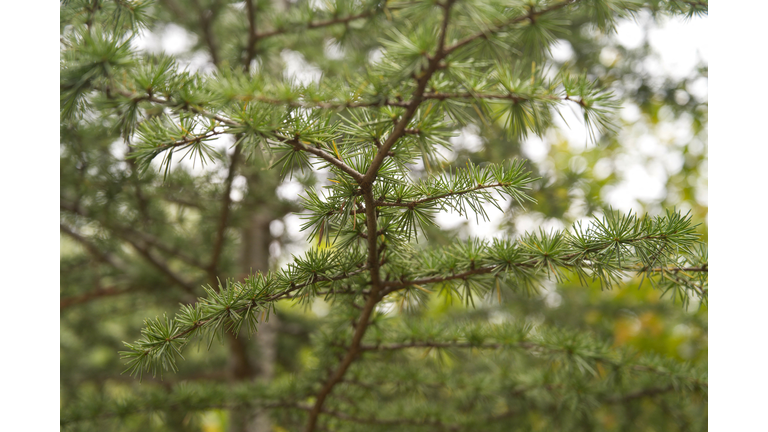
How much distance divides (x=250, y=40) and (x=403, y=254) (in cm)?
100

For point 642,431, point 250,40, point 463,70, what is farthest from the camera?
point 642,431

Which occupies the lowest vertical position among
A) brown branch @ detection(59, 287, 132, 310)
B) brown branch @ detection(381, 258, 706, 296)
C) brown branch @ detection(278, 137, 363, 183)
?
brown branch @ detection(381, 258, 706, 296)

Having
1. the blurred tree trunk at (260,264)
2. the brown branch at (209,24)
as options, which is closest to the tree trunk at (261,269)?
the blurred tree trunk at (260,264)

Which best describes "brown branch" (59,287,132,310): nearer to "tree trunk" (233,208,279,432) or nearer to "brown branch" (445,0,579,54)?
"tree trunk" (233,208,279,432)

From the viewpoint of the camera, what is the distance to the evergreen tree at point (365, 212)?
680 millimetres

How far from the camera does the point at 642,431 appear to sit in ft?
5.99

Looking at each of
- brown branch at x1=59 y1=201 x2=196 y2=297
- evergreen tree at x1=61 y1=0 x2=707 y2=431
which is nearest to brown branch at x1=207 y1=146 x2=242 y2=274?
evergreen tree at x1=61 y1=0 x2=707 y2=431

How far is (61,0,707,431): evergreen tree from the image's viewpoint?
68cm

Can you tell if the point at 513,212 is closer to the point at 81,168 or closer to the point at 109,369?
the point at 81,168

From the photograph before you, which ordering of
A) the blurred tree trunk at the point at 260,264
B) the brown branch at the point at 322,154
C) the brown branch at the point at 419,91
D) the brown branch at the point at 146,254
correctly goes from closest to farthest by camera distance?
the brown branch at the point at 419,91 → the brown branch at the point at 322,154 → the brown branch at the point at 146,254 → the blurred tree trunk at the point at 260,264

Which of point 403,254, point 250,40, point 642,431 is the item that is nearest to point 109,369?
point 250,40

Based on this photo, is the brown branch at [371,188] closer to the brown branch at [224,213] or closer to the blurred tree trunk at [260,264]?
the brown branch at [224,213]

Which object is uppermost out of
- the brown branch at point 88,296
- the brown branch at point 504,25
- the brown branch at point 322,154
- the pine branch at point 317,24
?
the pine branch at point 317,24
